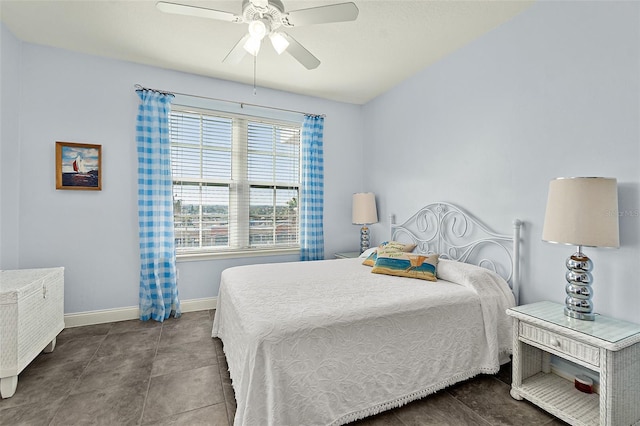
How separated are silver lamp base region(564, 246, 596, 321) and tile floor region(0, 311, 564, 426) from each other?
65 cm

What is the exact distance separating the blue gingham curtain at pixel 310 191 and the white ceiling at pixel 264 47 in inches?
28.9

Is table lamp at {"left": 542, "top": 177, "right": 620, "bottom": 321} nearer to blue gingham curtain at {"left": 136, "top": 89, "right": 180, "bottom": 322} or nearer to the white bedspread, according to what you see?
the white bedspread

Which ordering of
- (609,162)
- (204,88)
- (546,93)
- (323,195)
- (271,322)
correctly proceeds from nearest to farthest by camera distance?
(271,322)
(609,162)
(546,93)
(204,88)
(323,195)

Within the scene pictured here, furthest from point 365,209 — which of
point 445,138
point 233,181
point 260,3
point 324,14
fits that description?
point 260,3

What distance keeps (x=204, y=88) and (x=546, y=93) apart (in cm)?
335

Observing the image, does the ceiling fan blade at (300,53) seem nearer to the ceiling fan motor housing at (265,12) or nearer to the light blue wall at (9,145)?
the ceiling fan motor housing at (265,12)

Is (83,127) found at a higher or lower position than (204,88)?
lower

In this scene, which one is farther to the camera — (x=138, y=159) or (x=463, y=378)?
(x=138, y=159)

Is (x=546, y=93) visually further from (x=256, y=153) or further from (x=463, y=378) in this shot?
(x=256, y=153)

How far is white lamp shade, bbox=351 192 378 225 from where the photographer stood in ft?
12.5

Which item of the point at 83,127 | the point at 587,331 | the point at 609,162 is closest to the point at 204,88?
the point at 83,127

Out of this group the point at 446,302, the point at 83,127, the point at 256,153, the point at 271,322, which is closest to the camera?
the point at 271,322

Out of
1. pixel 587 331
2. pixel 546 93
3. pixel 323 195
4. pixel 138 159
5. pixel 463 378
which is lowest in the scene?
pixel 463 378

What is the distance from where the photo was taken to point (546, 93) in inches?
84.8
